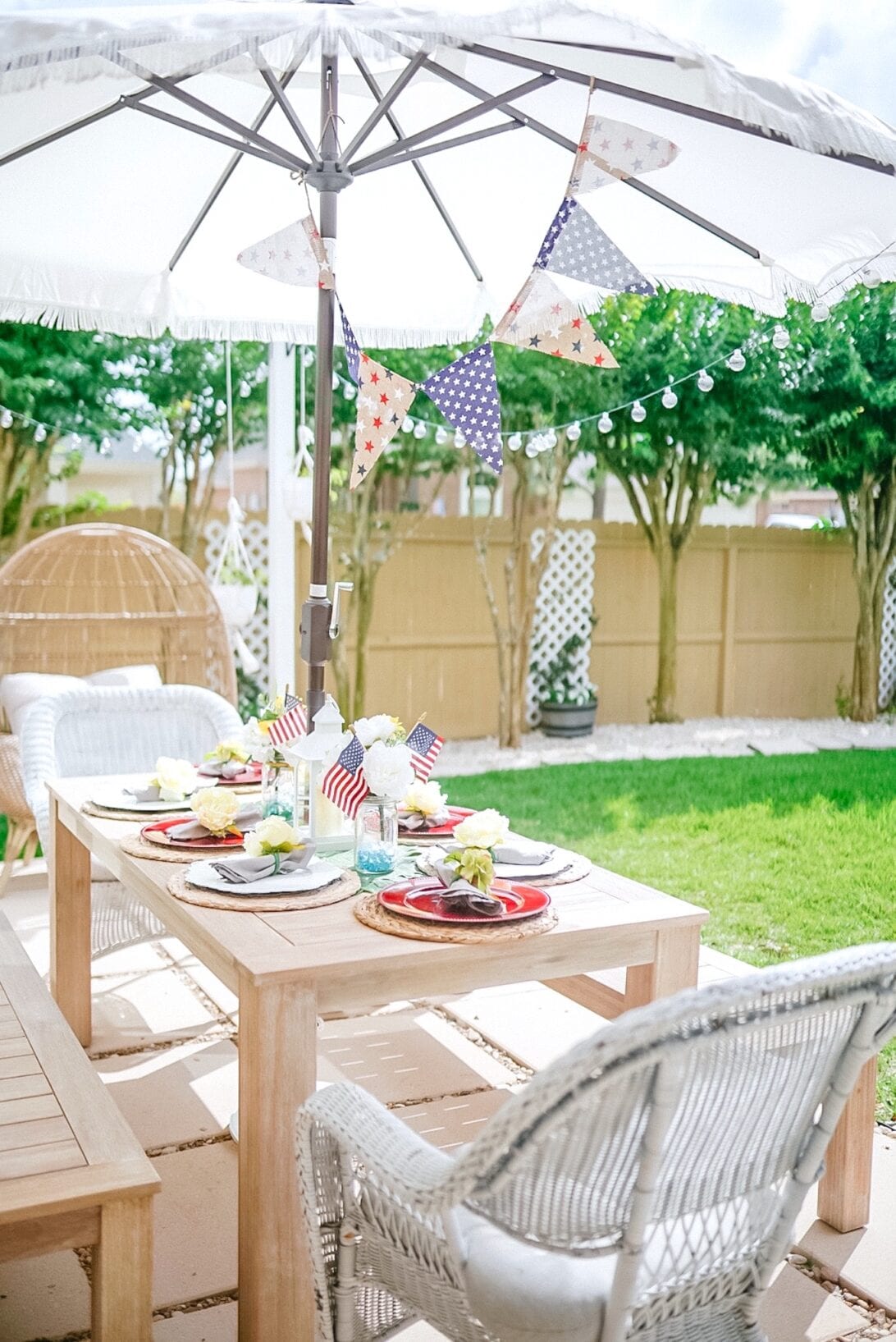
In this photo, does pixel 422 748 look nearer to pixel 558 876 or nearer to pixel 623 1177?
pixel 558 876

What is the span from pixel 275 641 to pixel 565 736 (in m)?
2.69

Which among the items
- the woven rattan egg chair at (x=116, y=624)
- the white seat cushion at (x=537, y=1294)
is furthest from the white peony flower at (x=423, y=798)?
the woven rattan egg chair at (x=116, y=624)

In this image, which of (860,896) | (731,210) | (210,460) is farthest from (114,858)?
(210,460)

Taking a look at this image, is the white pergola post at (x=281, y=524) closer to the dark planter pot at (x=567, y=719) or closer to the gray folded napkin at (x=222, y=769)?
the dark planter pot at (x=567, y=719)

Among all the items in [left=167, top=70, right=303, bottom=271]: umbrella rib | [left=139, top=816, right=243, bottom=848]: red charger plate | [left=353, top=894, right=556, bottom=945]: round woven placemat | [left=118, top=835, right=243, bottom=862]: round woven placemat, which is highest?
[left=167, top=70, right=303, bottom=271]: umbrella rib

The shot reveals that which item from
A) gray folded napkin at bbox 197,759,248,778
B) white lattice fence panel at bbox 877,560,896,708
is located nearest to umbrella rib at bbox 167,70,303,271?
gray folded napkin at bbox 197,759,248,778

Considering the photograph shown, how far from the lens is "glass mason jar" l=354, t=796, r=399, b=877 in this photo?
7.10ft

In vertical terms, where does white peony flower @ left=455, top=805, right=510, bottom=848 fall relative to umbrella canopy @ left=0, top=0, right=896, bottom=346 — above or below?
below

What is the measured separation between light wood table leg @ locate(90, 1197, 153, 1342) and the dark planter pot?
6.35m

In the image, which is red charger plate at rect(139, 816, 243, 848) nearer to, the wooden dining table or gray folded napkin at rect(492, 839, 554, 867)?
the wooden dining table

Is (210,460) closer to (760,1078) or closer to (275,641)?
(275,641)

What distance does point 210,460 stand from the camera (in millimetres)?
7340

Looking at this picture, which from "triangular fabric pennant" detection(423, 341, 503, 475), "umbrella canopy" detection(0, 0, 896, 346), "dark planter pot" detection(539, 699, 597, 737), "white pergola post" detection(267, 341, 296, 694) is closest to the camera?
"umbrella canopy" detection(0, 0, 896, 346)

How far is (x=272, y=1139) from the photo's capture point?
1.71 metres
